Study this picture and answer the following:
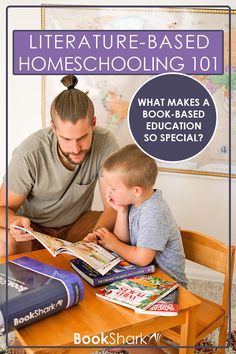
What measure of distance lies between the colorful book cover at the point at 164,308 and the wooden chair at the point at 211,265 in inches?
7.6

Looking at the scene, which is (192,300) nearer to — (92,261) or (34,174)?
(92,261)

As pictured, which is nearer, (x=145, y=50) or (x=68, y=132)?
(x=145, y=50)

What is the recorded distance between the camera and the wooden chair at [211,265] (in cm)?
121

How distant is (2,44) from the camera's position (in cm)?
140

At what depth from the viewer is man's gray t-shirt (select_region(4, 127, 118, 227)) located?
1.32 meters

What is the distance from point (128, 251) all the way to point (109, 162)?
23 centimetres

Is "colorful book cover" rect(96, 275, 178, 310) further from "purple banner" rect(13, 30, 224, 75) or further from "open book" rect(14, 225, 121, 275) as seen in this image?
"purple banner" rect(13, 30, 224, 75)

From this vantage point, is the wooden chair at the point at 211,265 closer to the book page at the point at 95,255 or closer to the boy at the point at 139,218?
the boy at the point at 139,218

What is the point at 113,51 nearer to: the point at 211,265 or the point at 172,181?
the point at 172,181

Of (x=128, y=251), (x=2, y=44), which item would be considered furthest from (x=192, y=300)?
(x=2, y=44)

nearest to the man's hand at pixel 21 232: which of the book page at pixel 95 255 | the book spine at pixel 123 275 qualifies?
the book page at pixel 95 255

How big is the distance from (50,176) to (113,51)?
0.50 metres

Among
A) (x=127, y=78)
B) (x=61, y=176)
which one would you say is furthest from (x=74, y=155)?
(x=127, y=78)

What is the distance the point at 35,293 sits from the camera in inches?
37.0
